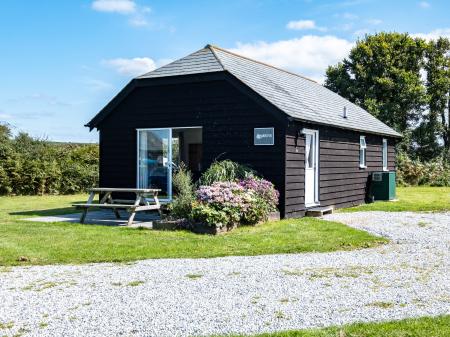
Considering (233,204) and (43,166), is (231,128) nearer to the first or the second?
(233,204)

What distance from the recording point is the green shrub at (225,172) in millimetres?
12906

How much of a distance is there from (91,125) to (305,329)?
42.0ft

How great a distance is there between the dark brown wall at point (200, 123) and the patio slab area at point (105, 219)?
132 centimetres

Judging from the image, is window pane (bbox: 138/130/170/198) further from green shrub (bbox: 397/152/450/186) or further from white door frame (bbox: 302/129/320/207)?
green shrub (bbox: 397/152/450/186)

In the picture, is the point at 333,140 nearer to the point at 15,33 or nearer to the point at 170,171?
the point at 170,171

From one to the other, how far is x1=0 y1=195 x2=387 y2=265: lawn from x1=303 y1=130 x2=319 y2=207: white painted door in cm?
267

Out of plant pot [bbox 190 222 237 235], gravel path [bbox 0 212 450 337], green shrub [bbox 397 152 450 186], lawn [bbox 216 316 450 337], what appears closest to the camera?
lawn [bbox 216 316 450 337]

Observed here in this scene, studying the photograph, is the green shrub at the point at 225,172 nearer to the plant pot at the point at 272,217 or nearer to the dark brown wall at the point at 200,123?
the dark brown wall at the point at 200,123

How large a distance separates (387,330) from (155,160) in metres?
11.4

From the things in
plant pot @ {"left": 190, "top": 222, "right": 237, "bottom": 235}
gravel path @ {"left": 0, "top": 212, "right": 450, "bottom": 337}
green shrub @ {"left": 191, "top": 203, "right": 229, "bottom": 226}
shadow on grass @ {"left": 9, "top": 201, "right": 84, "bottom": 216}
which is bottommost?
gravel path @ {"left": 0, "top": 212, "right": 450, "bottom": 337}

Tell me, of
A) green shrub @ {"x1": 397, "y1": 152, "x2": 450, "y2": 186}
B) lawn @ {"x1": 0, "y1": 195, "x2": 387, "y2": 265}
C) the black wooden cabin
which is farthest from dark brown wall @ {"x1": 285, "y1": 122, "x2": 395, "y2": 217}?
green shrub @ {"x1": 397, "y1": 152, "x2": 450, "y2": 186}

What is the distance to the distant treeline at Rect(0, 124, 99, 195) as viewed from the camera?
76.6 feet

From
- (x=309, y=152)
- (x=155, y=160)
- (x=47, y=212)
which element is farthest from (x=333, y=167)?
(x=47, y=212)

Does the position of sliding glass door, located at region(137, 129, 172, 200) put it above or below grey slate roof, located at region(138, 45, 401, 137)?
below
